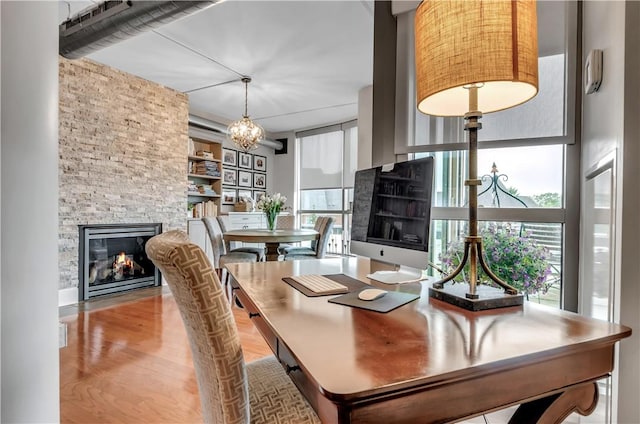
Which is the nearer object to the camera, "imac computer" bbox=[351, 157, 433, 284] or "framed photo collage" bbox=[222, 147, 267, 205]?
"imac computer" bbox=[351, 157, 433, 284]

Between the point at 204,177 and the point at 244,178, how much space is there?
1.16 metres

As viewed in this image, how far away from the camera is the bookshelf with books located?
5527 millimetres

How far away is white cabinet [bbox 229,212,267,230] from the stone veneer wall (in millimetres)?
1122

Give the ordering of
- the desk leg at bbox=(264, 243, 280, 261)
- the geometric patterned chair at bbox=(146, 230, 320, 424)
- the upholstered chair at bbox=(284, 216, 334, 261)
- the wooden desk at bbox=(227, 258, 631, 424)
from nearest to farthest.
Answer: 1. the wooden desk at bbox=(227, 258, 631, 424)
2. the geometric patterned chair at bbox=(146, 230, 320, 424)
3. the desk leg at bbox=(264, 243, 280, 261)
4. the upholstered chair at bbox=(284, 216, 334, 261)

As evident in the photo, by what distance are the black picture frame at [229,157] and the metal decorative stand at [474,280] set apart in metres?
5.58

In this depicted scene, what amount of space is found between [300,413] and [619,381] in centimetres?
92

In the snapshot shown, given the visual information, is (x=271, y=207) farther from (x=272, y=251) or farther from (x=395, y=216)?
(x=395, y=216)

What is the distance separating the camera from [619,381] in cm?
102

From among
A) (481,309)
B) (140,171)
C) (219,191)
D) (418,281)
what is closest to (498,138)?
(418,281)

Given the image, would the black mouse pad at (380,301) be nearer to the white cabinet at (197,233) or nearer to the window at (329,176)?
the white cabinet at (197,233)

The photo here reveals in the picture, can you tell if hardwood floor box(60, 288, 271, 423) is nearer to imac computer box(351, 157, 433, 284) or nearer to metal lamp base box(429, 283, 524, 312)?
imac computer box(351, 157, 433, 284)

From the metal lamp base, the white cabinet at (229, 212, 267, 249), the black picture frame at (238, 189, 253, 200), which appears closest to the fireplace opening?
the white cabinet at (229, 212, 267, 249)

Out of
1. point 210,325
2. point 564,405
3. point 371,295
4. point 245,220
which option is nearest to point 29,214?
point 210,325

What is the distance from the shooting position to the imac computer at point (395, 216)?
4.02 ft
